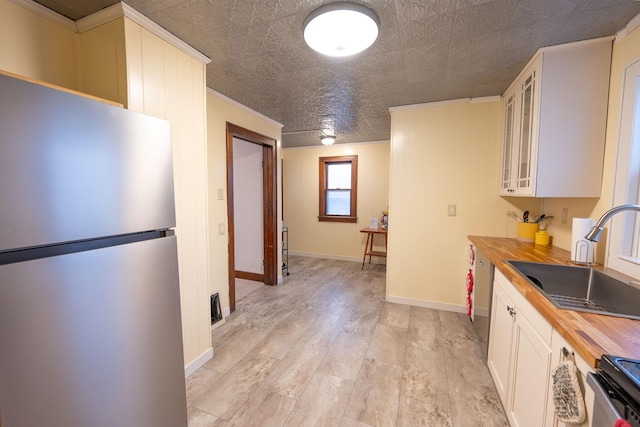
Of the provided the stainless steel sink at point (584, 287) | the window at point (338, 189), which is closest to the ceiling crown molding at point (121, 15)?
the stainless steel sink at point (584, 287)

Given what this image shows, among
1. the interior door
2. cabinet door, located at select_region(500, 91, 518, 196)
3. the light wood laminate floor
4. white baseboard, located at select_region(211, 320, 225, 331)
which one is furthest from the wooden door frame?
cabinet door, located at select_region(500, 91, 518, 196)

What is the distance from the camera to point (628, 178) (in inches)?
59.1

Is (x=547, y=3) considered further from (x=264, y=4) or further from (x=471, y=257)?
(x=471, y=257)

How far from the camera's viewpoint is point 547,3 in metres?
1.40

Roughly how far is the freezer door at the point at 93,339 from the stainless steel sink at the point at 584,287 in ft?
5.70

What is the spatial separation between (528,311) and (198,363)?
2184mm

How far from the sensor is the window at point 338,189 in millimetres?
5133

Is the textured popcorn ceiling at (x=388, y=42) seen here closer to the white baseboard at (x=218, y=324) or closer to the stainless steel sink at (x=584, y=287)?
the stainless steel sink at (x=584, y=287)

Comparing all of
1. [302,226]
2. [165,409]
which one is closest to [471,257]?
[165,409]

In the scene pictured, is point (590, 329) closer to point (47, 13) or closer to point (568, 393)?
point (568, 393)

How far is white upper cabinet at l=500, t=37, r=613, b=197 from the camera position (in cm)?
173

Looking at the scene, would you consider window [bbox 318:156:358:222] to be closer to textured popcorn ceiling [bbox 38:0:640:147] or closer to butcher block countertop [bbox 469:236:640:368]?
textured popcorn ceiling [bbox 38:0:640:147]

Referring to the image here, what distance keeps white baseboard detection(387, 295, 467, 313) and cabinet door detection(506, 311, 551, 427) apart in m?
1.59

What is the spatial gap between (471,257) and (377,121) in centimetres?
208
